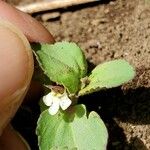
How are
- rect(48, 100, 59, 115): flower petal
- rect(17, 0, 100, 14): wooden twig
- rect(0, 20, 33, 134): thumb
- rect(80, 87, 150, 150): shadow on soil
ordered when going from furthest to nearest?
1. rect(17, 0, 100, 14): wooden twig
2. rect(80, 87, 150, 150): shadow on soil
3. rect(48, 100, 59, 115): flower petal
4. rect(0, 20, 33, 134): thumb

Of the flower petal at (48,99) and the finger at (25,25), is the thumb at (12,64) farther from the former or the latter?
the finger at (25,25)

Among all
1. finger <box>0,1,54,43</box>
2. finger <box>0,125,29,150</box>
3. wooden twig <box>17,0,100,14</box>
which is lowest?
finger <box>0,125,29,150</box>

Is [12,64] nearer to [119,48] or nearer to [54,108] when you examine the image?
[54,108]

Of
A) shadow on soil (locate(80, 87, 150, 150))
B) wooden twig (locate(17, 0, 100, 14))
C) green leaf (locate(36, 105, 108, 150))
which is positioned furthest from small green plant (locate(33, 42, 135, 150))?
wooden twig (locate(17, 0, 100, 14))

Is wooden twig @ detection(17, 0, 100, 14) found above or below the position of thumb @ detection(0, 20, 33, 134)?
below

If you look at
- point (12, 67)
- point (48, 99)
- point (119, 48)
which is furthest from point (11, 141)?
point (119, 48)

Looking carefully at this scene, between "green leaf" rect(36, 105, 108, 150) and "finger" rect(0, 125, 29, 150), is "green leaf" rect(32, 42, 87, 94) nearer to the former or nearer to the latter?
"green leaf" rect(36, 105, 108, 150)
